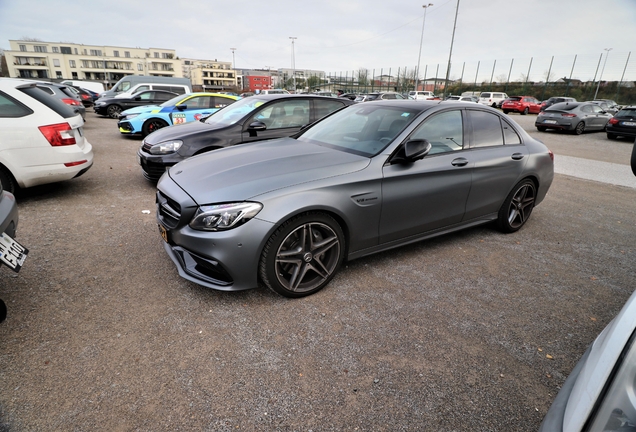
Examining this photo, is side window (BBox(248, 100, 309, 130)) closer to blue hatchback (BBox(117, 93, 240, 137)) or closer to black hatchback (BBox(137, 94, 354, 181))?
black hatchback (BBox(137, 94, 354, 181))

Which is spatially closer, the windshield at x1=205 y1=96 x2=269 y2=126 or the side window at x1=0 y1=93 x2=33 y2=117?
the side window at x1=0 y1=93 x2=33 y2=117

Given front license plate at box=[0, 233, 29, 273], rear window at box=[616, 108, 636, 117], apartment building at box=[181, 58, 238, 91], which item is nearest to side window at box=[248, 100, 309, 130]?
front license plate at box=[0, 233, 29, 273]

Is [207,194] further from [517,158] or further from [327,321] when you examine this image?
[517,158]

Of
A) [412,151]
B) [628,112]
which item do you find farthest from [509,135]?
[628,112]

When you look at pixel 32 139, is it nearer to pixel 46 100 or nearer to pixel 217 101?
Answer: pixel 46 100

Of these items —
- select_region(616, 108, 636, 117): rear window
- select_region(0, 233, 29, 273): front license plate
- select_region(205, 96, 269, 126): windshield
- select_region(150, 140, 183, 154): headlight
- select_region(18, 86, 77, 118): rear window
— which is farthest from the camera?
select_region(616, 108, 636, 117): rear window

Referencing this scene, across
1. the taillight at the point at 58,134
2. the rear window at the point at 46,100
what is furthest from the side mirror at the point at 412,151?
the rear window at the point at 46,100

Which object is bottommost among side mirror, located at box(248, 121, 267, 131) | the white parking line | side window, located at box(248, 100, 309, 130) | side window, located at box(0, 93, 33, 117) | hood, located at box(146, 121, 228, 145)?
the white parking line

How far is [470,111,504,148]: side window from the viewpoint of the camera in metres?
3.92

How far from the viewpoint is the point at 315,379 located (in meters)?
2.19

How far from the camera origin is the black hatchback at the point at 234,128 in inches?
213

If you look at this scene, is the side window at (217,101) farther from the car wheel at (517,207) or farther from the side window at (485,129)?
the car wheel at (517,207)

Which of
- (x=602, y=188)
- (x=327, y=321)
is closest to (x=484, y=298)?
(x=327, y=321)

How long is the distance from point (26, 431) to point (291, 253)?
1796 millimetres
